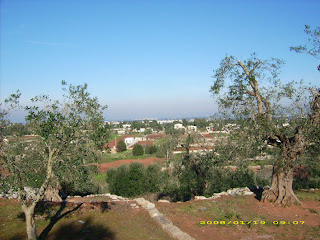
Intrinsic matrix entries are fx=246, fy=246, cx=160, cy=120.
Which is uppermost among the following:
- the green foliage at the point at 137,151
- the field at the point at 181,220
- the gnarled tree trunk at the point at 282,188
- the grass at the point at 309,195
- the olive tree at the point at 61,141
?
the olive tree at the point at 61,141

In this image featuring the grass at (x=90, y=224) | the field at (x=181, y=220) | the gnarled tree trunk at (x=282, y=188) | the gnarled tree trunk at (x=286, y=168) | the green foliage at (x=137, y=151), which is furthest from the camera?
the green foliage at (x=137, y=151)

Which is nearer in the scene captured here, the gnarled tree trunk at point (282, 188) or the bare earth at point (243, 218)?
the bare earth at point (243, 218)

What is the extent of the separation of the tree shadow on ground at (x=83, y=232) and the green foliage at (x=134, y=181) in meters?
11.0

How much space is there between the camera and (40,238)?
6.89 meters

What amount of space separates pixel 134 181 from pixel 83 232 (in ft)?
A: 39.3

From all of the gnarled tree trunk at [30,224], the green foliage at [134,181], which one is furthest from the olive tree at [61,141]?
the green foliage at [134,181]

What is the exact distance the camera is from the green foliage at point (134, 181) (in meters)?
19.3

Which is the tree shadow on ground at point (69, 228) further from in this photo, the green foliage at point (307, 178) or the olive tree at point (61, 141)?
the green foliage at point (307, 178)

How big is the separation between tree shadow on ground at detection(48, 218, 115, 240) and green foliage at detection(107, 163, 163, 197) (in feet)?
35.9

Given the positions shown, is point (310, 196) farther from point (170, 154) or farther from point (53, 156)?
point (53, 156)

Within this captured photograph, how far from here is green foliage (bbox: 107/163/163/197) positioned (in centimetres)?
1930

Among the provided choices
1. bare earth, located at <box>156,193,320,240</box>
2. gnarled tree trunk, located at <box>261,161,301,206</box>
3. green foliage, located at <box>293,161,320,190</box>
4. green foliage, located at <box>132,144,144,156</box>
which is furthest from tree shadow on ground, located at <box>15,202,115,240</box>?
green foliage, located at <box>132,144,144,156</box>

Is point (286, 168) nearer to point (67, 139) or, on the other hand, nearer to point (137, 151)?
point (67, 139)

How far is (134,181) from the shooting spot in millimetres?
19453
